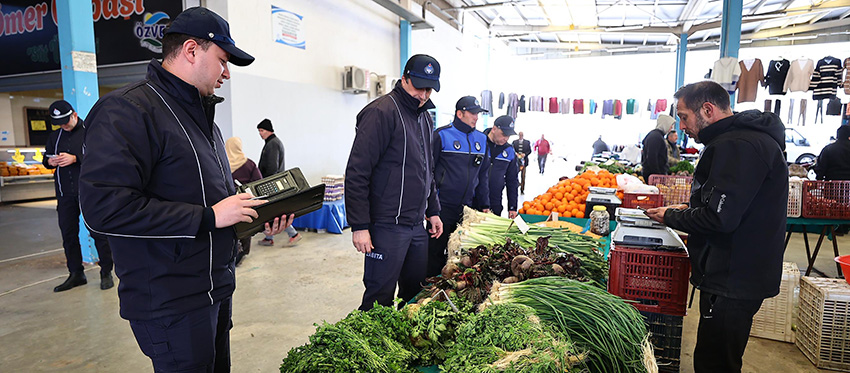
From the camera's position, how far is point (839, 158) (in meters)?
5.95

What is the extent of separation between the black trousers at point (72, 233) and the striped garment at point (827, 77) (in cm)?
1230

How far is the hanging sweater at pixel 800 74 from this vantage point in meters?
9.14

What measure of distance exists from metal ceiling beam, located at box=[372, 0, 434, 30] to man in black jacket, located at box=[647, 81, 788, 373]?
7.78 meters

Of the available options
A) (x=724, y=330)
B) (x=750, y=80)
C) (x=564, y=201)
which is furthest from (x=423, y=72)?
(x=750, y=80)

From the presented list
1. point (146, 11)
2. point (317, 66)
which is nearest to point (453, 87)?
point (317, 66)

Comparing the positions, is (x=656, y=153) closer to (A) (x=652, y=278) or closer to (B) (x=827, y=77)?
(B) (x=827, y=77)

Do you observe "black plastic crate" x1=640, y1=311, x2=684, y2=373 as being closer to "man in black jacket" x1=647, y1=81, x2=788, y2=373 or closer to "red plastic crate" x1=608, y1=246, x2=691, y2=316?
"red plastic crate" x1=608, y1=246, x2=691, y2=316

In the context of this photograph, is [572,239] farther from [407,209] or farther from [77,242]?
[77,242]

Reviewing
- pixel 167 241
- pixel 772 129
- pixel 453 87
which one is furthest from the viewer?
pixel 453 87

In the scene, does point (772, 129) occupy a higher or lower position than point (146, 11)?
lower

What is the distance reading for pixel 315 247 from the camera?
6.18 m

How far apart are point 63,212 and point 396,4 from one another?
7.01m

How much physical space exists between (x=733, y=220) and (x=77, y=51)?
5.99m

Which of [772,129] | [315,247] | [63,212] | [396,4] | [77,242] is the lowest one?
[315,247]
